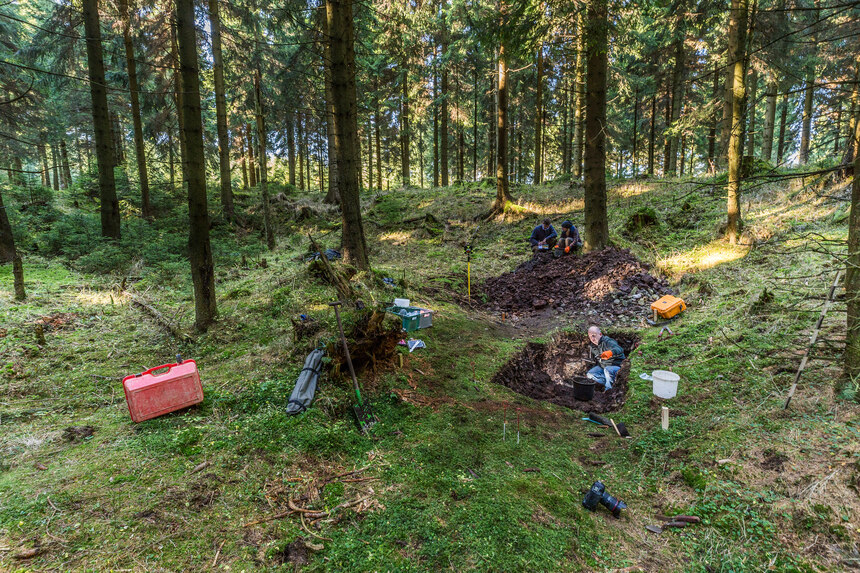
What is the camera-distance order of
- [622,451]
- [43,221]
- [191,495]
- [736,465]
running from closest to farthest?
[191,495], [736,465], [622,451], [43,221]

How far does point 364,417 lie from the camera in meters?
3.78

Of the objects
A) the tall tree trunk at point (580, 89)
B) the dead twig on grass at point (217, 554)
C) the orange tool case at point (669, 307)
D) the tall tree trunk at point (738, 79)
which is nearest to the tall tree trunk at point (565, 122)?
the tall tree trunk at point (580, 89)

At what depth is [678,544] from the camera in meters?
2.63

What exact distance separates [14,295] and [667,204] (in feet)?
53.8

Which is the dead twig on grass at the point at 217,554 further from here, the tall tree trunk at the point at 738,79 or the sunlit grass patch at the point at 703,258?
the tall tree trunk at the point at 738,79

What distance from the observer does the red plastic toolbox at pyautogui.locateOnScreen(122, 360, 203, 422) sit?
10.4 ft

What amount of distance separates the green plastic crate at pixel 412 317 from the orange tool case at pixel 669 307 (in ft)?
13.0

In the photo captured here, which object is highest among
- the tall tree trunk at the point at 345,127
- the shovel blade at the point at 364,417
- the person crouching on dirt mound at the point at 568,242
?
the tall tree trunk at the point at 345,127

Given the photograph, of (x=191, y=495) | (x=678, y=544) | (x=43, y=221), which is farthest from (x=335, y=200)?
(x=678, y=544)

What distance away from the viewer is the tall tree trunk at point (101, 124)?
30.2ft

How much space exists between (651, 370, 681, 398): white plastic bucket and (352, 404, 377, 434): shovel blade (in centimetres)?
326

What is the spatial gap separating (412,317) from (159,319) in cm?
377

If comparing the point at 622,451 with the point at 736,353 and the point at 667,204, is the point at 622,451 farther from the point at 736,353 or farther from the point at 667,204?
the point at 667,204

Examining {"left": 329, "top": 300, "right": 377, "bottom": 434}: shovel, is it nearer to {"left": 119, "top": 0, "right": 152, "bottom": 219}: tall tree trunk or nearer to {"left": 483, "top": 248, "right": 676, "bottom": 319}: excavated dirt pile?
{"left": 483, "top": 248, "right": 676, "bottom": 319}: excavated dirt pile
